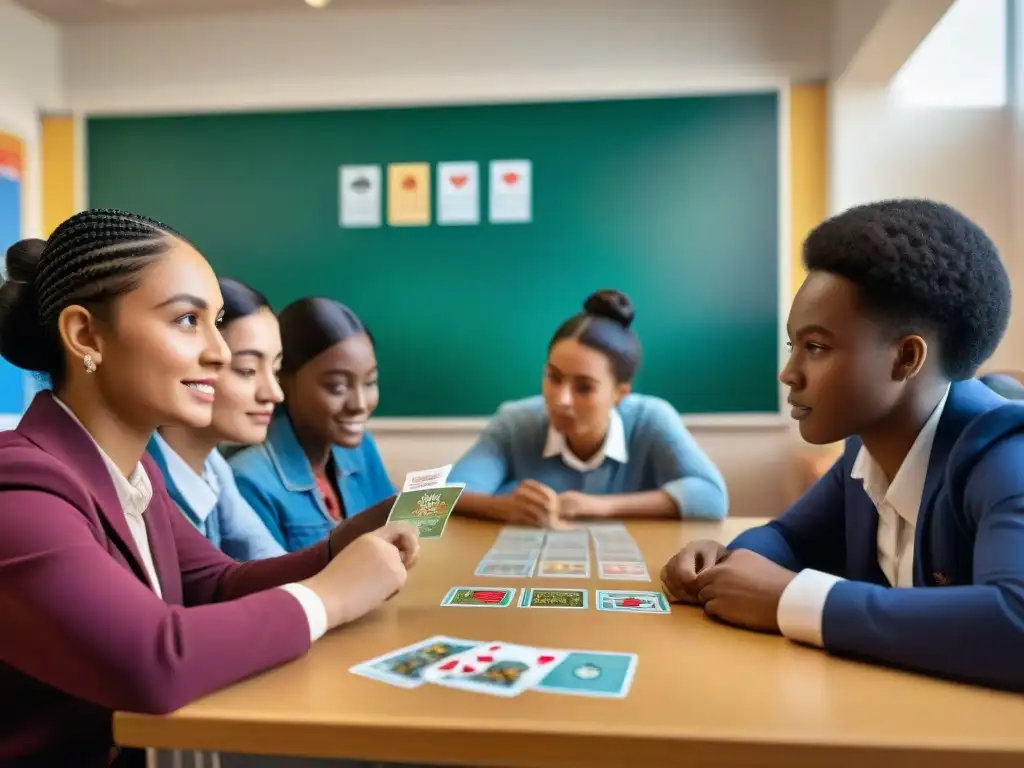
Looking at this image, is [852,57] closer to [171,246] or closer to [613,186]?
[613,186]

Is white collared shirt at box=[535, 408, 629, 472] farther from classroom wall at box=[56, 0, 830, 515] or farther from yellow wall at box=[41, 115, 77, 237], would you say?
yellow wall at box=[41, 115, 77, 237]

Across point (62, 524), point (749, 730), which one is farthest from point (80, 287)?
point (749, 730)

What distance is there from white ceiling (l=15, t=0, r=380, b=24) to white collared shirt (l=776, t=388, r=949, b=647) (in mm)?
3115

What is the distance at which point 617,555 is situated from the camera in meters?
1.56

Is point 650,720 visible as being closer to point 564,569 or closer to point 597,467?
point 564,569

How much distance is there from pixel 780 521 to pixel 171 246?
1.13 metres

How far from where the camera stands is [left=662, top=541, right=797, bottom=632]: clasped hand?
1010 mm

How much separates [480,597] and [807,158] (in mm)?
2806

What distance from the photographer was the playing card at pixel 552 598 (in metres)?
1.16

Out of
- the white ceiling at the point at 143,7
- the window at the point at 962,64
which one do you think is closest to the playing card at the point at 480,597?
the window at the point at 962,64

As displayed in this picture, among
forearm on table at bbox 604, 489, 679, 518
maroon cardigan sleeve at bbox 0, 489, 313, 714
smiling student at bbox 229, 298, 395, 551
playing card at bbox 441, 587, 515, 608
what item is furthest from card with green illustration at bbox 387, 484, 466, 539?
forearm on table at bbox 604, 489, 679, 518

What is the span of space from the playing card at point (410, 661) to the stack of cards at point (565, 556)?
0.40 metres

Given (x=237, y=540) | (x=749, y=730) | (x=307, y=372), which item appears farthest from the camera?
(x=307, y=372)

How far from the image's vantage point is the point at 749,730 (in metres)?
0.74
